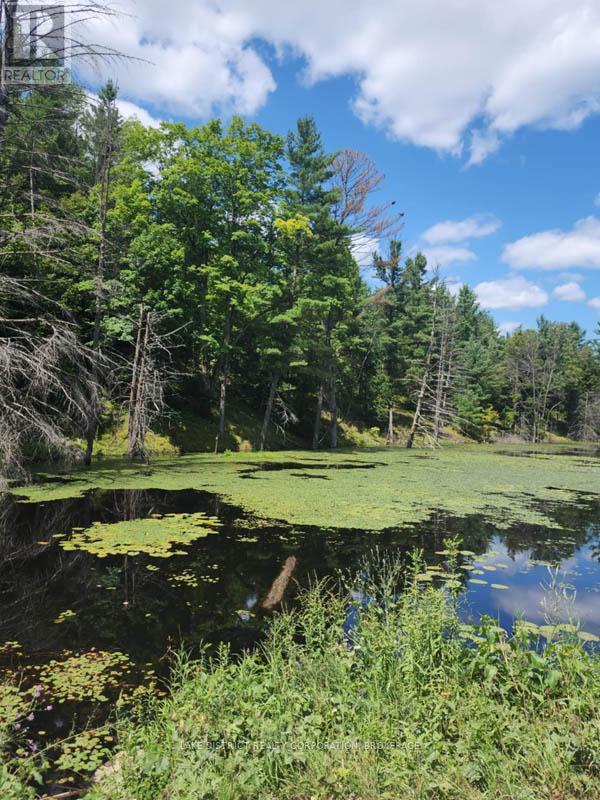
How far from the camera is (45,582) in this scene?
19.9ft

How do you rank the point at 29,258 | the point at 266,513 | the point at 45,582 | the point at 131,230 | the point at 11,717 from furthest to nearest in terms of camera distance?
1. the point at 131,230
2. the point at 29,258
3. the point at 266,513
4. the point at 45,582
5. the point at 11,717

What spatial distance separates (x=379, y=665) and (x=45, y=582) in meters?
4.74

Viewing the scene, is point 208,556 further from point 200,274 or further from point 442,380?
point 442,380

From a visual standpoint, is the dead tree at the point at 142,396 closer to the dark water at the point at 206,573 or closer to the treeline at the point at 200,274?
the treeline at the point at 200,274

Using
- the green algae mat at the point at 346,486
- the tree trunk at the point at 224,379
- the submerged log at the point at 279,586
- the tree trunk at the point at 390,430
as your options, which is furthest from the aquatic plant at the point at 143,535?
the tree trunk at the point at 390,430

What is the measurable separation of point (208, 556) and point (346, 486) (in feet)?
23.0

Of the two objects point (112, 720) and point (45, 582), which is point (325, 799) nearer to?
point (112, 720)

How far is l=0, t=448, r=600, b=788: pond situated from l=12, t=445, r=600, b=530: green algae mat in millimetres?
89

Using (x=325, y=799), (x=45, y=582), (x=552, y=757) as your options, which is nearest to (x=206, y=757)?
(x=325, y=799)

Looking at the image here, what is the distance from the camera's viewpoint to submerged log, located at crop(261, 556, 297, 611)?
5.69 metres

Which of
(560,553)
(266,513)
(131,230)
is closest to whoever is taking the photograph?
(560,553)

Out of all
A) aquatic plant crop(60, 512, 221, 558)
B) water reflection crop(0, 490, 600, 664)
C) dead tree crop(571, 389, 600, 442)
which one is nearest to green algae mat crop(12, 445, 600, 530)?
water reflection crop(0, 490, 600, 664)

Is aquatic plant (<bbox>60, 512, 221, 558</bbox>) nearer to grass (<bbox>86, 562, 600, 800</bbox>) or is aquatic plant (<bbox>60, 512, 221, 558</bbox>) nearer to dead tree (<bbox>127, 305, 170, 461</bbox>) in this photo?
grass (<bbox>86, 562, 600, 800</bbox>)

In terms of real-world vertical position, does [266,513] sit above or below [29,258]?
below
